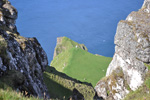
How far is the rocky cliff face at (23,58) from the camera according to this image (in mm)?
12369

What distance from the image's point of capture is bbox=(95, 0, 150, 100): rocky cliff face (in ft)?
158

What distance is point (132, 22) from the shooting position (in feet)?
173

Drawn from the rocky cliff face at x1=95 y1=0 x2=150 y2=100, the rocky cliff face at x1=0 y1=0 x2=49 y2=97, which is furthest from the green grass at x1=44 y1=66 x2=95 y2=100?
the rocky cliff face at x1=0 y1=0 x2=49 y2=97

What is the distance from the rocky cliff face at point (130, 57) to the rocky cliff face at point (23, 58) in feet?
108

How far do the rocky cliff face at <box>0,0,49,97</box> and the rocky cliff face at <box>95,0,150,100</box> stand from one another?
1300 inches

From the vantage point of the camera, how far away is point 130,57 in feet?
170

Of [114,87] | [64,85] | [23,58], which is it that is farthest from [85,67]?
[23,58]

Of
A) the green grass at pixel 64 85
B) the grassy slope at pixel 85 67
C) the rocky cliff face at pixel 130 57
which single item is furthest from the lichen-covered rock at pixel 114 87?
the grassy slope at pixel 85 67

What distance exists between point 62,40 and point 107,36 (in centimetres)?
5458

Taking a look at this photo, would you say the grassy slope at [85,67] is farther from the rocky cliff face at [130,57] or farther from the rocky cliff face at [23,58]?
the rocky cliff face at [23,58]

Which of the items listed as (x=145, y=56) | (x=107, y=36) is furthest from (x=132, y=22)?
(x=107, y=36)

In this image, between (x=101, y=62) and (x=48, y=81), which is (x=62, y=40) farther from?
(x=48, y=81)

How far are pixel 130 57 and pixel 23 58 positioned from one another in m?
41.7

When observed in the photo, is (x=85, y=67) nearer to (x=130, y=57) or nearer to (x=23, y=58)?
(x=130, y=57)
